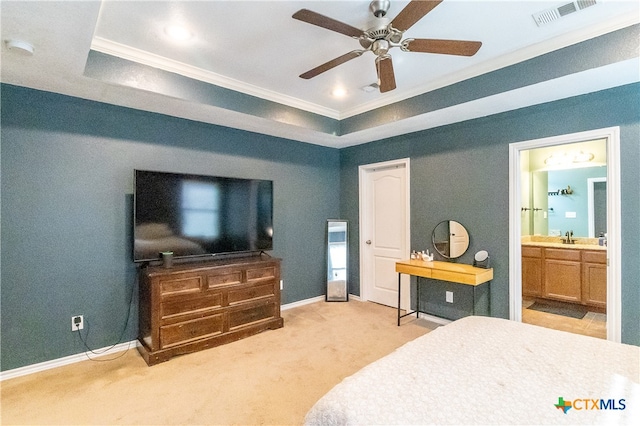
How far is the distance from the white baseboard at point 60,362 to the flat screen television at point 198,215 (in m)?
0.92

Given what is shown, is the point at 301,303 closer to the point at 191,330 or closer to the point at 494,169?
the point at 191,330

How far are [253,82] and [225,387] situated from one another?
287 cm

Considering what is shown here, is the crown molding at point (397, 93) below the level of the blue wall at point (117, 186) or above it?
above

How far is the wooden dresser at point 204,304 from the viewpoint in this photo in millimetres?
2789

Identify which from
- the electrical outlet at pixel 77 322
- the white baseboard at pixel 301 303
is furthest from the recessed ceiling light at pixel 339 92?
the electrical outlet at pixel 77 322

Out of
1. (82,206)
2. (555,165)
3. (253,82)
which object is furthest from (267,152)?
(555,165)

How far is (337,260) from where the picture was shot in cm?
482

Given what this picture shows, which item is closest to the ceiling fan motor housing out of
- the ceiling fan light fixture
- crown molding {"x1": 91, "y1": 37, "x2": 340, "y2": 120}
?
the ceiling fan light fixture

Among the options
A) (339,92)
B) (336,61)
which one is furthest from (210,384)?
(339,92)

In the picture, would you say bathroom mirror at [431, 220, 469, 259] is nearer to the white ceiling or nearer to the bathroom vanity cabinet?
the white ceiling

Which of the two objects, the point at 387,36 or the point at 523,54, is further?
the point at 523,54

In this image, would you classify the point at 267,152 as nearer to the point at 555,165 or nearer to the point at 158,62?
the point at 158,62

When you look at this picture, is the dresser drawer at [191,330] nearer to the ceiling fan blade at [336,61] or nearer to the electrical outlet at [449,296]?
the ceiling fan blade at [336,61]

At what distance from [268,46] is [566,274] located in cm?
476
